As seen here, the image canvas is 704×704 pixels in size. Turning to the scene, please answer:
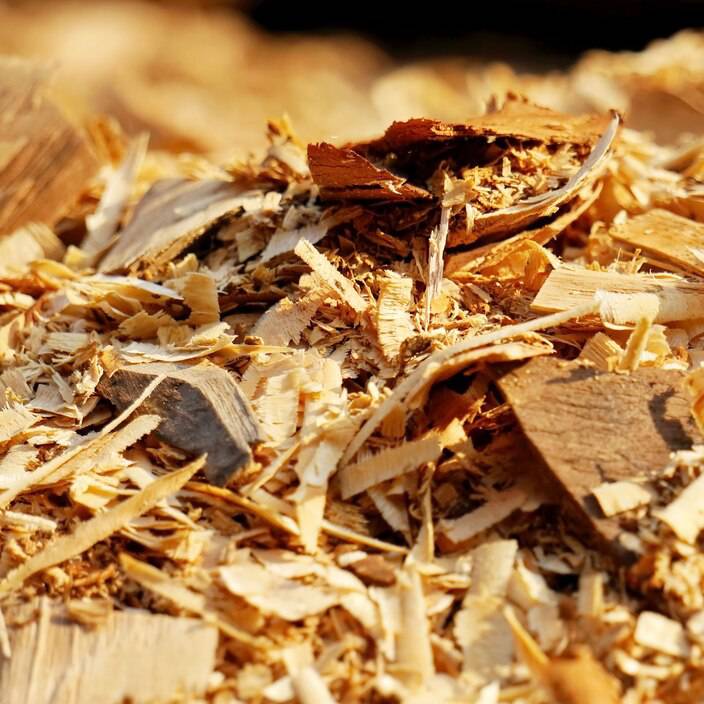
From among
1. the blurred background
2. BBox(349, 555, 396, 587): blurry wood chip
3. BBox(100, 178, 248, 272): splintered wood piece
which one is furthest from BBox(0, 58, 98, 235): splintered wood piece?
BBox(349, 555, 396, 587): blurry wood chip

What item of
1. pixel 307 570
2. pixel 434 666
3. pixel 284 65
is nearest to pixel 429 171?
pixel 307 570

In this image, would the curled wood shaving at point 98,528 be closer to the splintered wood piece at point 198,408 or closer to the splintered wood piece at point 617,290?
the splintered wood piece at point 198,408

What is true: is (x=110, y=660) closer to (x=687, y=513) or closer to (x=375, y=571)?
(x=375, y=571)

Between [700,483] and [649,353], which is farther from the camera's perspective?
[649,353]

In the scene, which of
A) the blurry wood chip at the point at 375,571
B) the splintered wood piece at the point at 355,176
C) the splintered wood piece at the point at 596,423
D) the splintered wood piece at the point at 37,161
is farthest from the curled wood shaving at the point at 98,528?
the splintered wood piece at the point at 37,161

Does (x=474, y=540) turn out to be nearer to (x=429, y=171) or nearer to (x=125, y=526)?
(x=125, y=526)

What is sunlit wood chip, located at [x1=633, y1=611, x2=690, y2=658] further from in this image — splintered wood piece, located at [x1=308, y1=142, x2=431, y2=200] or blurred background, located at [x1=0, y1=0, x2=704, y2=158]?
blurred background, located at [x1=0, y1=0, x2=704, y2=158]
